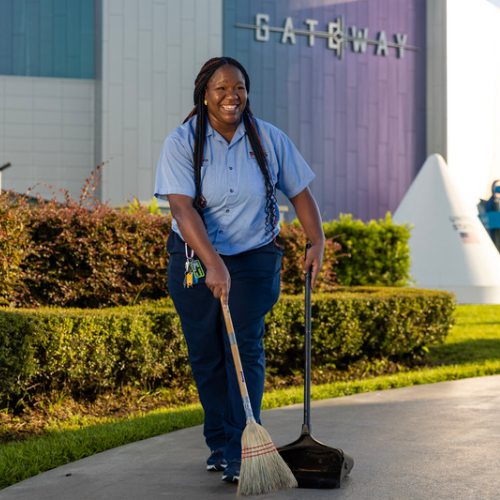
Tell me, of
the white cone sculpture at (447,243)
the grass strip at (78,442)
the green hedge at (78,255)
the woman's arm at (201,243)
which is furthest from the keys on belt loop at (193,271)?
the white cone sculpture at (447,243)

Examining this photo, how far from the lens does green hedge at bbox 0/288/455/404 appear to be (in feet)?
15.8

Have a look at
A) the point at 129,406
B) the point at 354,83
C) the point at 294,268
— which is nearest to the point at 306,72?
the point at 354,83

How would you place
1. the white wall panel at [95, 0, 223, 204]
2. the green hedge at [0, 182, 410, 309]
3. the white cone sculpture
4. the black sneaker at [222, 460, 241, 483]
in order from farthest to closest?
the white wall panel at [95, 0, 223, 204]
the white cone sculpture
the green hedge at [0, 182, 410, 309]
the black sneaker at [222, 460, 241, 483]

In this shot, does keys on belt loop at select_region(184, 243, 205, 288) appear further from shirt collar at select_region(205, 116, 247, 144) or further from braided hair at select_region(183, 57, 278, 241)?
shirt collar at select_region(205, 116, 247, 144)

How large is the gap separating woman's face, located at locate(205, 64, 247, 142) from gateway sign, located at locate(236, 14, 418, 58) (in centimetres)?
1700

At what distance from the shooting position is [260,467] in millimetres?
2984

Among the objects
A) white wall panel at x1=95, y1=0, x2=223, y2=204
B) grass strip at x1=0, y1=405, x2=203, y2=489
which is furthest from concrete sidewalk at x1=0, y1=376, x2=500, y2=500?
white wall panel at x1=95, y1=0, x2=223, y2=204

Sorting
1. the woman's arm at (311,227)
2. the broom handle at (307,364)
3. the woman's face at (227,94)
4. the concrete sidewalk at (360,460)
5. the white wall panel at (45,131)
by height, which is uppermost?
the white wall panel at (45,131)

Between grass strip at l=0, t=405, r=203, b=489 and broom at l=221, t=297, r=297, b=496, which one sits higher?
broom at l=221, t=297, r=297, b=496

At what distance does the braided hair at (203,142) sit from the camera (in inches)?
128

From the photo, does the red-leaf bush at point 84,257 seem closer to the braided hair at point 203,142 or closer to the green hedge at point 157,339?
the green hedge at point 157,339

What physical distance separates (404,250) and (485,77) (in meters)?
14.3

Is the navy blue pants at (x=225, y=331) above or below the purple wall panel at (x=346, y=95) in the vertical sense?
below

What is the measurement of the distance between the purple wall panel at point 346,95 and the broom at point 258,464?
17.1m
